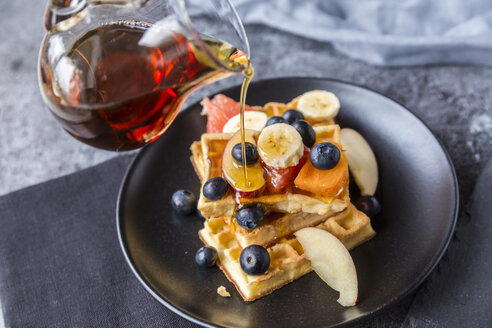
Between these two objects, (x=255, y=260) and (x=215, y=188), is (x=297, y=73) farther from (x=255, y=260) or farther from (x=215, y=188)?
(x=255, y=260)

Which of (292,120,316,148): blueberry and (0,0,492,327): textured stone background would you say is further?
(0,0,492,327): textured stone background

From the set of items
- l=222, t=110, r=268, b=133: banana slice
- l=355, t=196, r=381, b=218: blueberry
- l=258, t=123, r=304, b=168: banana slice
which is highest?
l=258, t=123, r=304, b=168: banana slice

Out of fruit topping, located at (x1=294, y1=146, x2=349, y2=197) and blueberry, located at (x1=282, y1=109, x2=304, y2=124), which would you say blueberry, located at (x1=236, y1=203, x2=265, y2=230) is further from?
blueberry, located at (x1=282, y1=109, x2=304, y2=124)

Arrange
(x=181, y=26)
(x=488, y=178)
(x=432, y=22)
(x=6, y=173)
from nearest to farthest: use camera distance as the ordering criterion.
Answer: (x=181, y=26) → (x=488, y=178) → (x=6, y=173) → (x=432, y=22)

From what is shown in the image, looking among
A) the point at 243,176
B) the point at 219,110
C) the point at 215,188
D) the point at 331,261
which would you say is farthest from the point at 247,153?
the point at 219,110

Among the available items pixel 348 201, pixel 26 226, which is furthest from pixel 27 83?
pixel 348 201

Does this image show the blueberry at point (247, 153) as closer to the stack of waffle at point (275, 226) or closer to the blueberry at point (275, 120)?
the stack of waffle at point (275, 226)

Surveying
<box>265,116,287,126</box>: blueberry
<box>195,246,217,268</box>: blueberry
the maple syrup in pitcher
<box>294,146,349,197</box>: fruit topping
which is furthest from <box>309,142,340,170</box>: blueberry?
<box>195,246,217,268</box>: blueberry

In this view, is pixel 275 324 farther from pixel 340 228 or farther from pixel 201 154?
pixel 201 154
